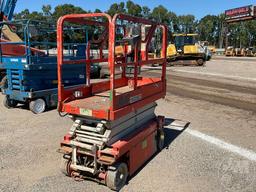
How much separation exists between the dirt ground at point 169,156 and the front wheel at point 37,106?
180 millimetres

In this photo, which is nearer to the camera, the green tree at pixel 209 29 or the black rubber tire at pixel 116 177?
the black rubber tire at pixel 116 177

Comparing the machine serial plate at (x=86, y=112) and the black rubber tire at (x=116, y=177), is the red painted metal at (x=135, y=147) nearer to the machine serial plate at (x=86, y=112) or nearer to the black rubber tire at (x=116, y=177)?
the black rubber tire at (x=116, y=177)

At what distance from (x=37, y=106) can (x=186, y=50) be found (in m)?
20.3

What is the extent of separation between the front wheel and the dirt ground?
0.59 feet

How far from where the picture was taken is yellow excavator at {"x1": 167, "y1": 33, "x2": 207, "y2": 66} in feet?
88.4

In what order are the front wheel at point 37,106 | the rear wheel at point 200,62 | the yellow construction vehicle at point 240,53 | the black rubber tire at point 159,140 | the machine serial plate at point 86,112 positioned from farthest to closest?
the yellow construction vehicle at point 240,53 → the rear wheel at point 200,62 → the front wheel at point 37,106 → the black rubber tire at point 159,140 → the machine serial plate at point 86,112

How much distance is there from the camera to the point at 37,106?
8.97m

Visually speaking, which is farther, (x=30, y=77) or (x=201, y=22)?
(x=201, y=22)

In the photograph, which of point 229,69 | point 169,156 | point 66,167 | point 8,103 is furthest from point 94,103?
point 229,69

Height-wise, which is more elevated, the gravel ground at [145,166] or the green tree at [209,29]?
the green tree at [209,29]

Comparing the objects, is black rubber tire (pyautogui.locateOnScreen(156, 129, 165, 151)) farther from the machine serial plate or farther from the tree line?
the tree line

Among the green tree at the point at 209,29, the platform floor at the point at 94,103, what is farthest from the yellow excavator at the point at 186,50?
the green tree at the point at 209,29

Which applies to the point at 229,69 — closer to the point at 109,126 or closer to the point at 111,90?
the point at 109,126

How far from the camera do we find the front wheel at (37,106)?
8.89 m
